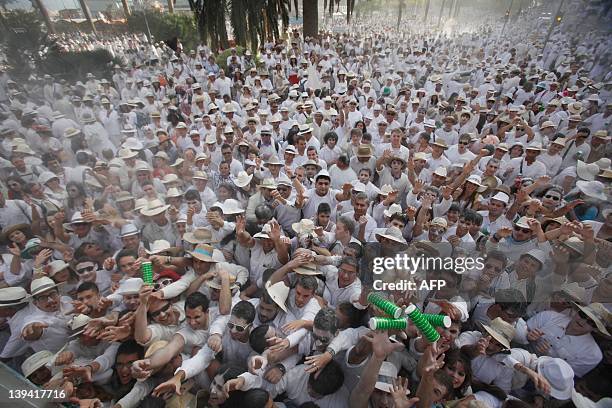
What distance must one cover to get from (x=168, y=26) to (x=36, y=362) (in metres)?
18.5

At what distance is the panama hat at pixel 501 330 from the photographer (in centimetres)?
256

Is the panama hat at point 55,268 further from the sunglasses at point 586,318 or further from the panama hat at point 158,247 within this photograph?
the sunglasses at point 586,318

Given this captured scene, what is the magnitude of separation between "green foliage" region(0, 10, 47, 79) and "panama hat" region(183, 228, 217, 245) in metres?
9.22

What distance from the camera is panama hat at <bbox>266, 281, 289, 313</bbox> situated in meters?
2.98

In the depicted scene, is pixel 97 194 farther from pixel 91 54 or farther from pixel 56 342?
pixel 91 54

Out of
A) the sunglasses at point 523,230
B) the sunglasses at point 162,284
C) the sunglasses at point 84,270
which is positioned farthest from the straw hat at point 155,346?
the sunglasses at point 523,230

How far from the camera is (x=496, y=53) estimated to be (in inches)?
736

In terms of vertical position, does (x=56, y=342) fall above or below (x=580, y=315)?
below

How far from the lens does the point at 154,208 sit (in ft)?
14.4

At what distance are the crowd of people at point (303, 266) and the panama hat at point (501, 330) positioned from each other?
19 mm

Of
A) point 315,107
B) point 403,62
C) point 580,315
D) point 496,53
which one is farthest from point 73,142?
point 496,53

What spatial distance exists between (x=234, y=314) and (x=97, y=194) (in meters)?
4.06

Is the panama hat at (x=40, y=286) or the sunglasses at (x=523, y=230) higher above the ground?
the panama hat at (x=40, y=286)

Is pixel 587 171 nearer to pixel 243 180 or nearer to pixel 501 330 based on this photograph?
pixel 501 330
